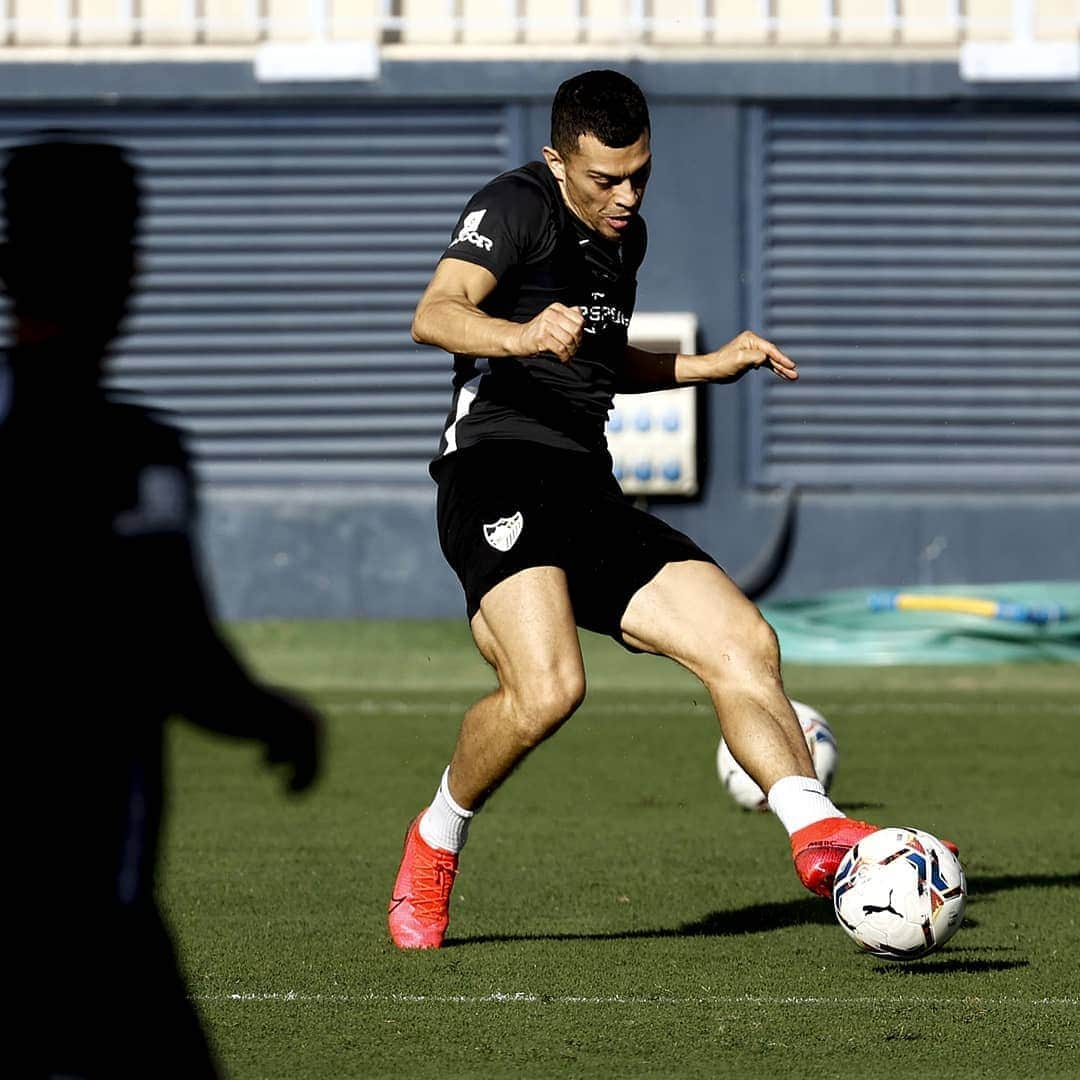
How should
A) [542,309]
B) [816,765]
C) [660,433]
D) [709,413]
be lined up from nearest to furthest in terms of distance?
1. [542,309]
2. [816,765]
3. [660,433]
4. [709,413]

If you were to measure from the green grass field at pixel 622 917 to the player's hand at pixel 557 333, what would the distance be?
4.58ft

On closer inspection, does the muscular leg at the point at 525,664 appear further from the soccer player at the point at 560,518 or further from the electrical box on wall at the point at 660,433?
the electrical box on wall at the point at 660,433

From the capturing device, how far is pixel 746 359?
5.75 meters

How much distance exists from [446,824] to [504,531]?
2.54ft

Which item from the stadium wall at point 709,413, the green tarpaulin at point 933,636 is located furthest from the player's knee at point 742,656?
the stadium wall at point 709,413

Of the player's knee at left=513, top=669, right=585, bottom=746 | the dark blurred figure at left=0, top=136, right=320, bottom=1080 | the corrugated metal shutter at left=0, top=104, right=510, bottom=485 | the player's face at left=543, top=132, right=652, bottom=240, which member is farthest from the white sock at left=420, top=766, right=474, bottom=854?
the corrugated metal shutter at left=0, top=104, right=510, bottom=485

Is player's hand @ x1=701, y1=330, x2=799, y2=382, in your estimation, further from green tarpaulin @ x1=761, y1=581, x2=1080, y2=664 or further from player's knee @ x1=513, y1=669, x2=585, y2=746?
green tarpaulin @ x1=761, y1=581, x2=1080, y2=664

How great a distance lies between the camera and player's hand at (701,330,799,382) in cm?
568

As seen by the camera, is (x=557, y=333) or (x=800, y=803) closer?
(x=557, y=333)

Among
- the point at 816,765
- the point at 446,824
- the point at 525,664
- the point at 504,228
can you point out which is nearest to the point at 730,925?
the point at 446,824

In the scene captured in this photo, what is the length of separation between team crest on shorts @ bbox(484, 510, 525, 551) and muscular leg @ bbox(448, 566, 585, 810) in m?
0.09

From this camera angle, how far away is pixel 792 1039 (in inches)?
185

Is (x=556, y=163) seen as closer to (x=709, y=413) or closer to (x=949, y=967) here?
(x=949, y=967)

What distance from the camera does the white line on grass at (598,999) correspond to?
507 cm
